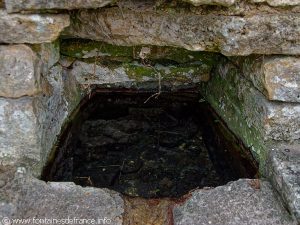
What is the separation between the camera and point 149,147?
3.01 meters

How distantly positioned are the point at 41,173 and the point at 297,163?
1.25 m

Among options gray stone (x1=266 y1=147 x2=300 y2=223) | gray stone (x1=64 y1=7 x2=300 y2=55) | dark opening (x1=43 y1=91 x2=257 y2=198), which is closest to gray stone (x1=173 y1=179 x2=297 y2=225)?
gray stone (x1=266 y1=147 x2=300 y2=223)

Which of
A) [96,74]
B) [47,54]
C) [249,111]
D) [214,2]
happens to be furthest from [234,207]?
[96,74]

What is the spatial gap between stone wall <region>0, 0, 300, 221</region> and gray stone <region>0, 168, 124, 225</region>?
0.47 ft

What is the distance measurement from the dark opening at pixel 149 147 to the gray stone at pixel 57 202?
408 millimetres

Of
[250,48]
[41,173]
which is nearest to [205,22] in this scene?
[250,48]

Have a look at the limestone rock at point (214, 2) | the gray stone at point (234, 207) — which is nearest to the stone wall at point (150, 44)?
the limestone rock at point (214, 2)

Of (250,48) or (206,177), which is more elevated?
(250,48)

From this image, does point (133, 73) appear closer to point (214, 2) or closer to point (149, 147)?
point (149, 147)

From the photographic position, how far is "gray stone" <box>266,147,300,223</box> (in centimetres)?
166

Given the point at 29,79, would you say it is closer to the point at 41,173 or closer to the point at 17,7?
the point at 17,7

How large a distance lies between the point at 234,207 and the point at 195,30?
0.83 metres

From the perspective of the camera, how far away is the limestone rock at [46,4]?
62.7 inches

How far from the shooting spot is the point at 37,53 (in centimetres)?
186
